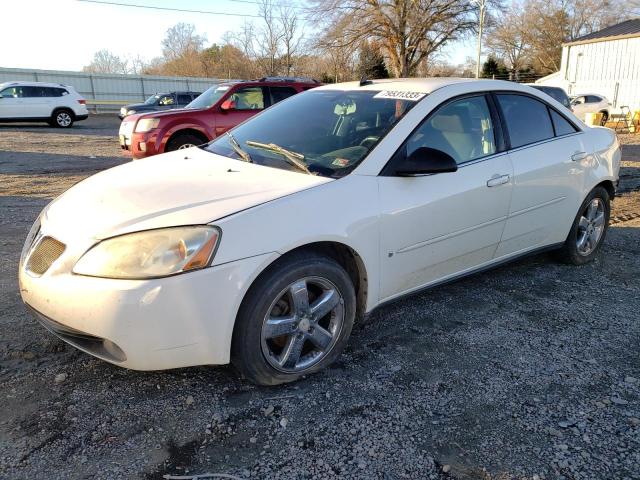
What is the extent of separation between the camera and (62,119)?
21297 millimetres

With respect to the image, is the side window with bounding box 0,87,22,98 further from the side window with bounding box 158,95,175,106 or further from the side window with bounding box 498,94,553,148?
the side window with bounding box 498,94,553,148

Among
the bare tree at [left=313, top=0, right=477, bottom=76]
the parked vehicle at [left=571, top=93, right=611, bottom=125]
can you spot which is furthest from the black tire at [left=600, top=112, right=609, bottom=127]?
the bare tree at [left=313, top=0, right=477, bottom=76]

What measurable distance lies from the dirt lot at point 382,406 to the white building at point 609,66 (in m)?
28.6

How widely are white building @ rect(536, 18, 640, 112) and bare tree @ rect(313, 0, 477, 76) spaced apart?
28.8 feet

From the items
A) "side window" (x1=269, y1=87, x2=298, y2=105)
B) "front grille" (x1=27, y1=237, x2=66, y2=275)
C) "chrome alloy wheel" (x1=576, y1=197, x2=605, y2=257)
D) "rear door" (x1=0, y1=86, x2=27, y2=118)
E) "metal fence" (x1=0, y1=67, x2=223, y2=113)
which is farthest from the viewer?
"metal fence" (x1=0, y1=67, x2=223, y2=113)

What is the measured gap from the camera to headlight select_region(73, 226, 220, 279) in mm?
2408

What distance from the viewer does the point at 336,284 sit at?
2900 mm

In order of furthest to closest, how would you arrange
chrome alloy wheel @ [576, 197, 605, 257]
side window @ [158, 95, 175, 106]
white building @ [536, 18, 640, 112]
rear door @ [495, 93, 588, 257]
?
white building @ [536, 18, 640, 112] → side window @ [158, 95, 175, 106] → chrome alloy wheel @ [576, 197, 605, 257] → rear door @ [495, 93, 588, 257]

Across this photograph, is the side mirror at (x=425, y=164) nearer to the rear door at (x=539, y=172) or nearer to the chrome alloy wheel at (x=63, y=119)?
the rear door at (x=539, y=172)

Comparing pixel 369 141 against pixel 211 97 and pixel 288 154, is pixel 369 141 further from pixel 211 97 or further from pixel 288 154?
pixel 211 97

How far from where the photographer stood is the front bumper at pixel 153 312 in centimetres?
238

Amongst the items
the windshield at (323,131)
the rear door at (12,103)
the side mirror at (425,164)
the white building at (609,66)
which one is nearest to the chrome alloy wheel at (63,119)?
the rear door at (12,103)

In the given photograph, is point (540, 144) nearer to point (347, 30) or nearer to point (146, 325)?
point (146, 325)

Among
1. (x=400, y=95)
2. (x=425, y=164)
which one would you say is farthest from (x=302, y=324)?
(x=400, y=95)
